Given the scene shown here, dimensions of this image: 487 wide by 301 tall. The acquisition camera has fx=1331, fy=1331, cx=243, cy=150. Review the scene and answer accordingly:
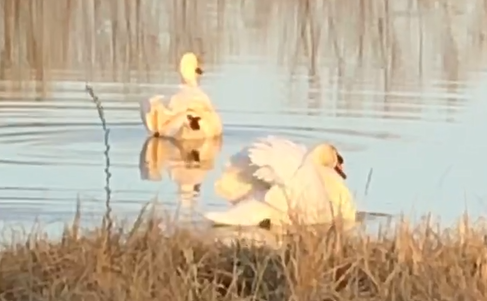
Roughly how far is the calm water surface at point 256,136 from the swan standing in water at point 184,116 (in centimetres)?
10

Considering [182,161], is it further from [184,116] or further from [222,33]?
[222,33]

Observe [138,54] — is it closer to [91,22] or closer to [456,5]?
[91,22]

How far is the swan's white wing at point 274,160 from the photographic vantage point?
18.5ft

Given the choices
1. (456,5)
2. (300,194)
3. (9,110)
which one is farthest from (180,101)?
(456,5)

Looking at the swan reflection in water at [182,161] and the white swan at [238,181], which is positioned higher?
the white swan at [238,181]

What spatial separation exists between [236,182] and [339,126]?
230cm

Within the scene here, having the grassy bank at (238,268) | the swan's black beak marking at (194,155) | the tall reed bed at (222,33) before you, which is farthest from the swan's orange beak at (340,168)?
the tall reed bed at (222,33)

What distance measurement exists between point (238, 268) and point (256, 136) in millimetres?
3830

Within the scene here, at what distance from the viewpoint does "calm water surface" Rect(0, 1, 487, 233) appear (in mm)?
6387

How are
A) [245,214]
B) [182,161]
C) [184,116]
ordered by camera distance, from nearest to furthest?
[245,214] → [182,161] → [184,116]

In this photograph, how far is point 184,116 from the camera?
28.5ft

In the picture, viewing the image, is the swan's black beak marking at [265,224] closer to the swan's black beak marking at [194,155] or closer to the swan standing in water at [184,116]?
the swan's black beak marking at [194,155]

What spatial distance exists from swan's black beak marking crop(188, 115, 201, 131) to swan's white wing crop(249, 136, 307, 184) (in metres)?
2.62

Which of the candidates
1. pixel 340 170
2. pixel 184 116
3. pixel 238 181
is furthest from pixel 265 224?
pixel 184 116
